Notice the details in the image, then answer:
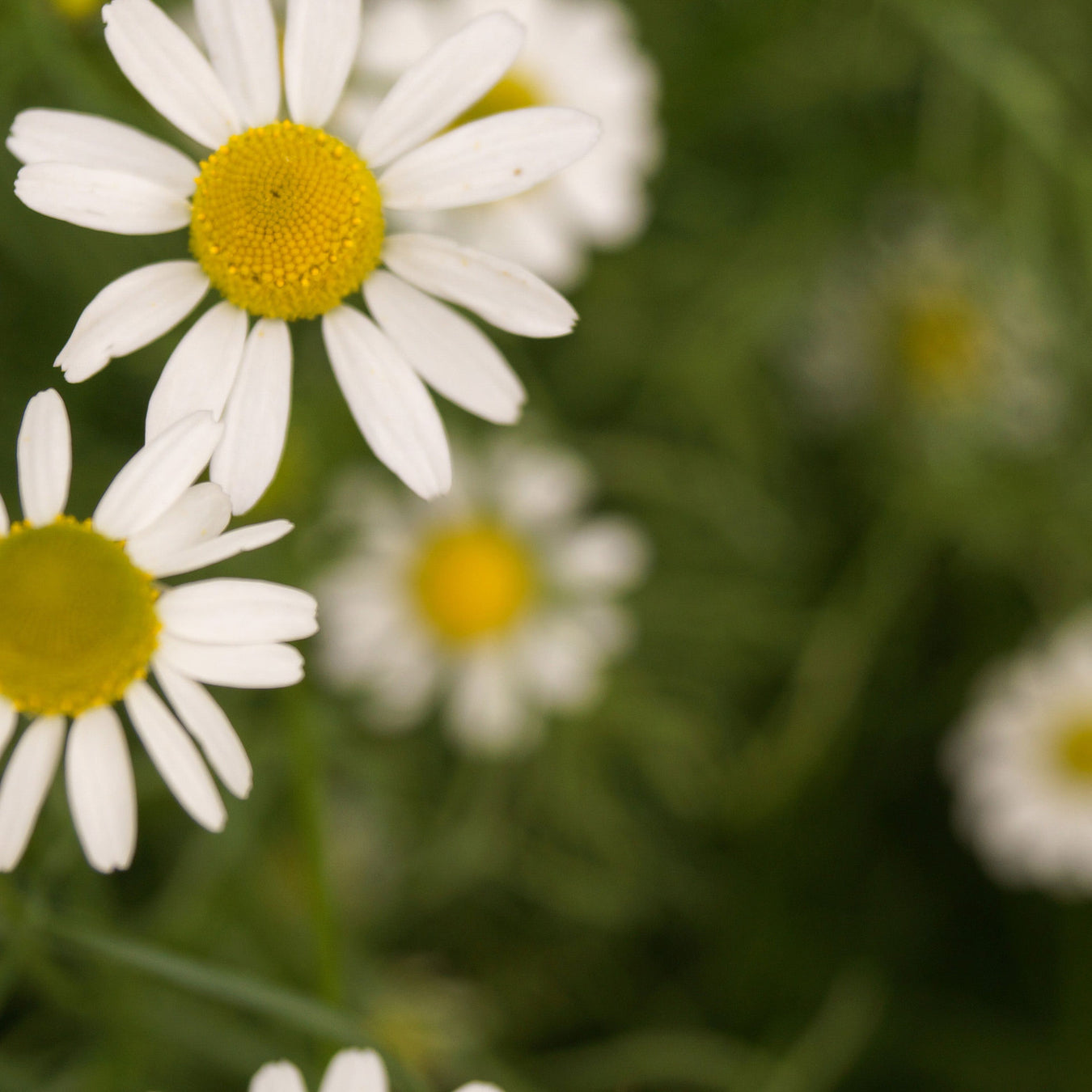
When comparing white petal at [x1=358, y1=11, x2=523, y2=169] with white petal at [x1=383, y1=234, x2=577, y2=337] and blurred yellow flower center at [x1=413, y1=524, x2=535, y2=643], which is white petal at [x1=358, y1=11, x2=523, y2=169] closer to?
white petal at [x1=383, y1=234, x2=577, y2=337]

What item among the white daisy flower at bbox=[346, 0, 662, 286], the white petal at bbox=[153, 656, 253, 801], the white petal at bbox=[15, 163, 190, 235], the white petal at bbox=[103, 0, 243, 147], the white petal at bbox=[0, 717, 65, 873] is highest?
the white daisy flower at bbox=[346, 0, 662, 286]

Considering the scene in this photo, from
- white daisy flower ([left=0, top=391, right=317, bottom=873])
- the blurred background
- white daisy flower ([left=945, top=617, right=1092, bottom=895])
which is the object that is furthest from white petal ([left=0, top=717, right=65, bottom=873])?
white daisy flower ([left=945, top=617, right=1092, bottom=895])

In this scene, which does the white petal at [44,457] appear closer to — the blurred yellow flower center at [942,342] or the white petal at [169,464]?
the white petal at [169,464]

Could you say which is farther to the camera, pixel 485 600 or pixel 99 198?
pixel 485 600

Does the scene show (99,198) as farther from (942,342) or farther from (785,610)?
(942,342)

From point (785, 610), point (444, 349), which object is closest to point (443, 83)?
point (444, 349)

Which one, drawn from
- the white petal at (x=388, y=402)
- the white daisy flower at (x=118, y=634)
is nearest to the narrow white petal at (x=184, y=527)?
the white daisy flower at (x=118, y=634)

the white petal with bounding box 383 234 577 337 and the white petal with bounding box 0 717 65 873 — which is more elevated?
the white petal with bounding box 383 234 577 337
